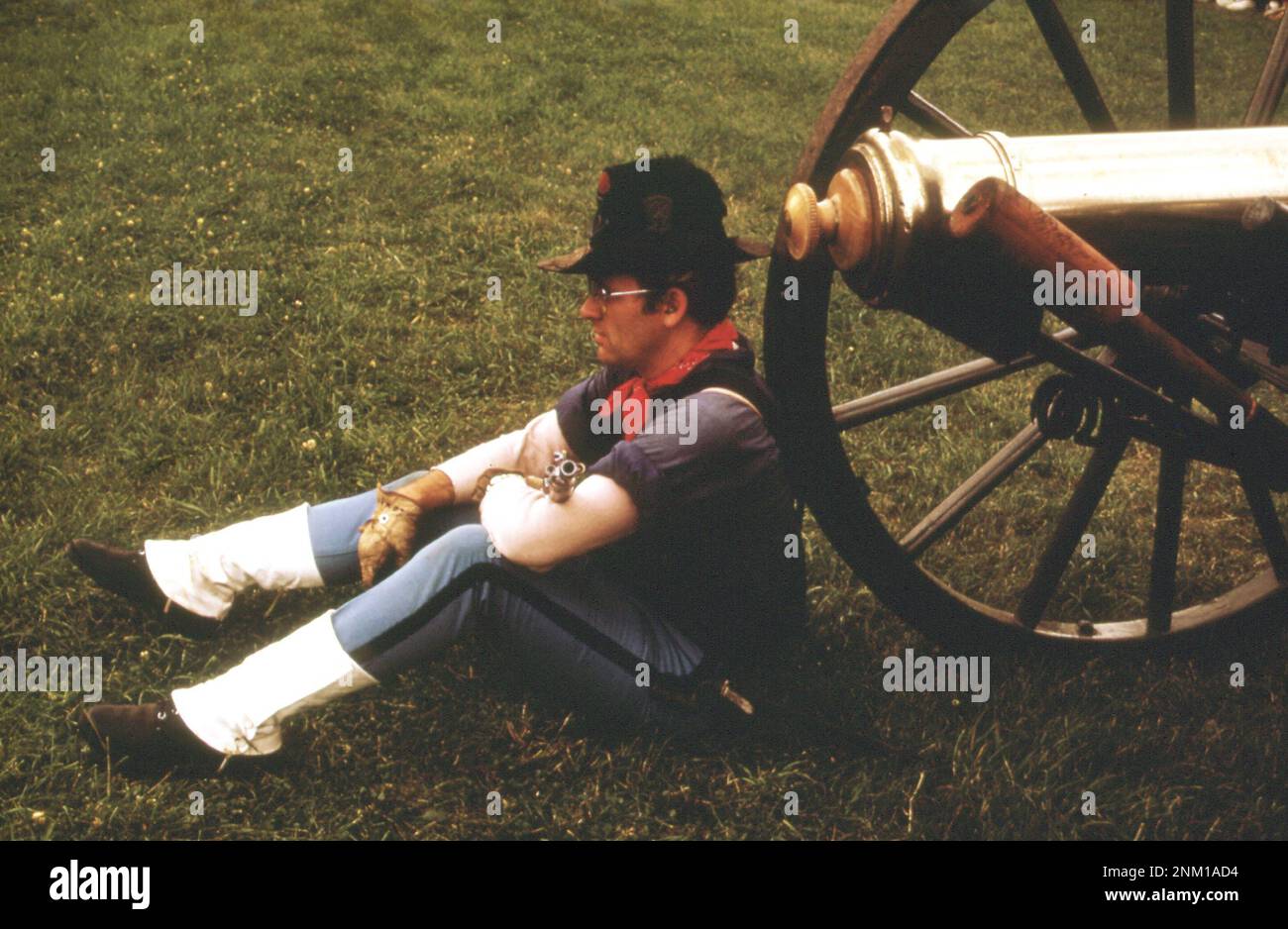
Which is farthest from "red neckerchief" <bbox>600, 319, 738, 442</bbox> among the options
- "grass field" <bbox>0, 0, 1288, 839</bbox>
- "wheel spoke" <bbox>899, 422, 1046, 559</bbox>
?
"grass field" <bbox>0, 0, 1288, 839</bbox>

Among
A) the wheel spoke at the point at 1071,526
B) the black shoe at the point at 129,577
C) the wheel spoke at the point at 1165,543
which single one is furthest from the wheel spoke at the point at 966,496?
the black shoe at the point at 129,577

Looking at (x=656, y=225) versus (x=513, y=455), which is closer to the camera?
(x=656, y=225)

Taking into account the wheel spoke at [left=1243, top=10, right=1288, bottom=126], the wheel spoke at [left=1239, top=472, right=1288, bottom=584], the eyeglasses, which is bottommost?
the wheel spoke at [left=1239, top=472, right=1288, bottom=584]

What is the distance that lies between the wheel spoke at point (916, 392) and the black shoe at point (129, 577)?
5.08 ft

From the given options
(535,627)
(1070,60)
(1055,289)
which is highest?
(1070,60)

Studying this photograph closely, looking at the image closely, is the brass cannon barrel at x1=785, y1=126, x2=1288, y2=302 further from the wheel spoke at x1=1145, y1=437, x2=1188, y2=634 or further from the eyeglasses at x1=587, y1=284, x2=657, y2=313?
the wheel spoke at x1=1145, y1=437, x2=1188, y2=634

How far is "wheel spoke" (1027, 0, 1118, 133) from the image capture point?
2.34 metres

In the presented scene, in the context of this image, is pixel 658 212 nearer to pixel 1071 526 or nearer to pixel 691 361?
pixel 691 361

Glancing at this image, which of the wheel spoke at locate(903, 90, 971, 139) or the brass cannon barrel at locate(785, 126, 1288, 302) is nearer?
the brass cannon barrel at locate(785, 126, 1288, 302)

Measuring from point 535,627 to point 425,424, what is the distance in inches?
59.9

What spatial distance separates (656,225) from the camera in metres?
2.20

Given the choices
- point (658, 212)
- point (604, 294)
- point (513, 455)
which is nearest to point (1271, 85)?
point (658, 212)

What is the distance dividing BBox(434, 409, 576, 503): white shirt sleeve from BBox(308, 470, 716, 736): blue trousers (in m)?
0.27

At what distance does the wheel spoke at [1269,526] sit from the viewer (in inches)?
97.5
